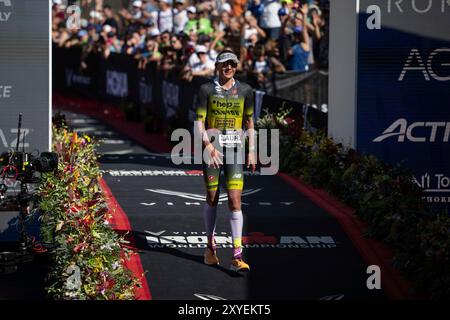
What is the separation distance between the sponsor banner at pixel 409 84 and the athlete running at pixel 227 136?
2972mm

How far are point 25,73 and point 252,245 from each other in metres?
3.75

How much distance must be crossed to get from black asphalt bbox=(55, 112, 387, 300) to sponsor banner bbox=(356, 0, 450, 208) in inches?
52.8

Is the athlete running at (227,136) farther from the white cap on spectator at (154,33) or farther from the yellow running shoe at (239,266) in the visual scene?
the white cap on spectator at (154,33)

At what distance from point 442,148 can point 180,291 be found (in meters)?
4.60

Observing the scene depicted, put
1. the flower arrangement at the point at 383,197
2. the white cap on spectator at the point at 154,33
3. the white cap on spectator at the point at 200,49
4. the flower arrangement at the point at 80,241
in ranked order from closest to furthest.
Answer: the flower arrangement at the point at 80,241 < the flower arrangement at the point at 383,197 < the white cap on spectator at the point at 200,49 < the white cap on spectator at the point at 154,33

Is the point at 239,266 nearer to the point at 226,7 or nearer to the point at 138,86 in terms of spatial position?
the point at 226,7

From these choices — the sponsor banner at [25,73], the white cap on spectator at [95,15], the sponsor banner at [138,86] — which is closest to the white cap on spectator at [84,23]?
the white cap on spectator at [95,15]

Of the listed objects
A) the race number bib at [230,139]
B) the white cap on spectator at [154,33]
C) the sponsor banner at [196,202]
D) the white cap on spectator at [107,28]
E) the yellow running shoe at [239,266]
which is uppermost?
the white cap on spectator at [107,28]

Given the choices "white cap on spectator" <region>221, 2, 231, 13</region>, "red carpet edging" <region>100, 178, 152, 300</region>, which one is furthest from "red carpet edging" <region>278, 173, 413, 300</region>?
"white cap on spectator" <region>221, 2, 231, 13</region>

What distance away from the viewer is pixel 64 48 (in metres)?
33.1

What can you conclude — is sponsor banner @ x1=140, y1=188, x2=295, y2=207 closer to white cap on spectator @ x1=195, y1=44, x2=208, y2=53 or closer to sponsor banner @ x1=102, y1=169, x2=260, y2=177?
sponsor banner @ x1=102, y1=169, x2=260, y2=177

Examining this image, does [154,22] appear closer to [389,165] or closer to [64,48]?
[64,48]

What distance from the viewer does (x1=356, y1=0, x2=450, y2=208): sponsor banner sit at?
1255cm

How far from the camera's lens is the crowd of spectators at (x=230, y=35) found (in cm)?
2109
